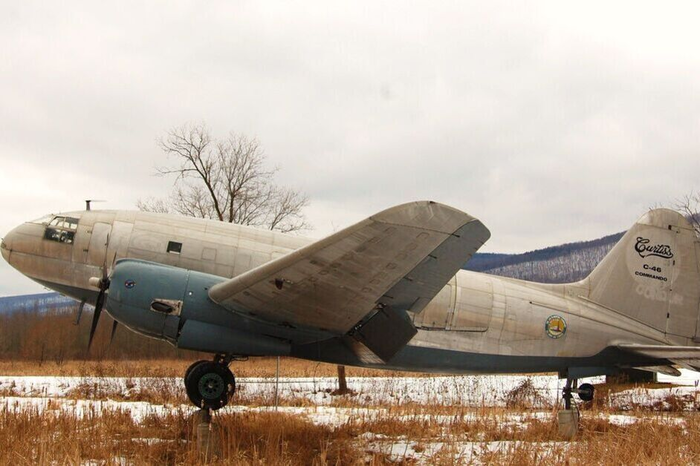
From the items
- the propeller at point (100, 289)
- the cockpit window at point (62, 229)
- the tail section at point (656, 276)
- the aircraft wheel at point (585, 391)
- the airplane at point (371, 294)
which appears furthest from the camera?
the tail section at point (656, 276)

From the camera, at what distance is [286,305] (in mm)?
8570

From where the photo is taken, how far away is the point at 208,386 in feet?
28.9

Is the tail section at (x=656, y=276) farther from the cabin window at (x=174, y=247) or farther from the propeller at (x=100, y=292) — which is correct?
the propeller at (x=100, y=292)

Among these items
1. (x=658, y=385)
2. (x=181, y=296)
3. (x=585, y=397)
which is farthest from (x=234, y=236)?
(x=658, y=385)

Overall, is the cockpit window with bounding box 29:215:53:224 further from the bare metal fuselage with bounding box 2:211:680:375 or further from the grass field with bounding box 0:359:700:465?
the grass field with bounding box 0:359:700:465

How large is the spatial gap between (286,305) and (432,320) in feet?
10.3

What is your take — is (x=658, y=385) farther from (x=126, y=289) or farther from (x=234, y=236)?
(x=126, y=289)

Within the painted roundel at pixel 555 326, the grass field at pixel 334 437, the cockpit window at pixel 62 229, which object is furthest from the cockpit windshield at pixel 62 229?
the painted roundel at pixel 555 326

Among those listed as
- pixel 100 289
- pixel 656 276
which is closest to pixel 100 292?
pixel 100 289

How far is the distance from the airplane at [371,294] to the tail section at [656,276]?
29mm

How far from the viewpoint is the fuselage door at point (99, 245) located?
10.1m

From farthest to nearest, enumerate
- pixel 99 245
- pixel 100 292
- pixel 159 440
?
pixel 99 245 → pixel 100 292 → pixel 159 440

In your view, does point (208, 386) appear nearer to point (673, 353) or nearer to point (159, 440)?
point (159, 440)

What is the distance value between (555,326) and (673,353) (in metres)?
2.34
